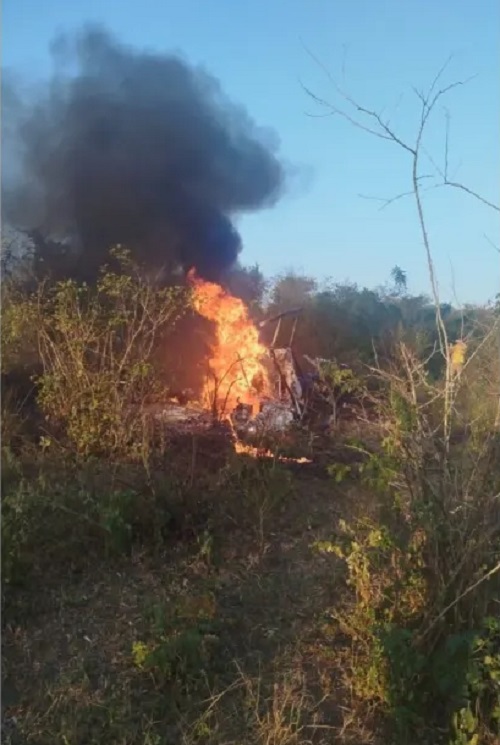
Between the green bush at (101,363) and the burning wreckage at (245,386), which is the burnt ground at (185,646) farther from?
the burning wreckage at (245,386)

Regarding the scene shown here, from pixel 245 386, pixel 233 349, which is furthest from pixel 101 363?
pixel 233 349

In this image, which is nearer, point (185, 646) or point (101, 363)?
point (185, 646)

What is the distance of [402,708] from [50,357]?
4479 millimetres

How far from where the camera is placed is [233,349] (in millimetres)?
9656

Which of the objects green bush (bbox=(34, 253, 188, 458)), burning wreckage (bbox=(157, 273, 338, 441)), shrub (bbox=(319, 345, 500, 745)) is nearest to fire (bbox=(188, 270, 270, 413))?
burning wreckage (bbox=(157, 273, 338, 441))

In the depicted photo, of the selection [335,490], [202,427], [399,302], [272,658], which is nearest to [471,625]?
[272,658]

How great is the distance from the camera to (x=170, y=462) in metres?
6.22

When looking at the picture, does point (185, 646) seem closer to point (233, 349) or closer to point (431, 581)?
point (431, 581)

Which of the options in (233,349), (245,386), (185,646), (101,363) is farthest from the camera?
(233,349)

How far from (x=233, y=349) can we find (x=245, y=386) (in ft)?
3.03

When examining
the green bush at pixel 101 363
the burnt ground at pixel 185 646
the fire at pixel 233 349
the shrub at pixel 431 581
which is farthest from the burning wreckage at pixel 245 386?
the shrub at pixel 431 581

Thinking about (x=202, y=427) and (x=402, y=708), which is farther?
(x=202, y=427)

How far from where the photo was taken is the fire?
8.94 metres

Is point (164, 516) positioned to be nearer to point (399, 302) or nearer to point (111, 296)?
point (111, 296)
